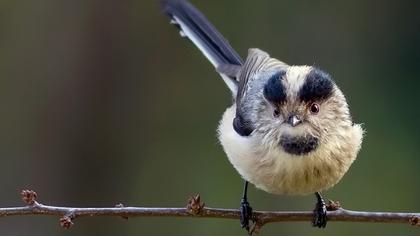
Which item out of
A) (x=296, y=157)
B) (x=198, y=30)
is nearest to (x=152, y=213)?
(x=296, y=157)

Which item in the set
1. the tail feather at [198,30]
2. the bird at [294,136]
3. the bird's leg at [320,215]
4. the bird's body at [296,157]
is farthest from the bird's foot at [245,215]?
the tail feather at [198,30]

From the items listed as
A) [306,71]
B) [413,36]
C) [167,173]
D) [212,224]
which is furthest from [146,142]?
[306,71]

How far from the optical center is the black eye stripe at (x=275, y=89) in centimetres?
349

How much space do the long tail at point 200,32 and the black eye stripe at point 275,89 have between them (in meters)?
0.73

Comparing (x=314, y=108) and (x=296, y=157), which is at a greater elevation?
(x=314, y=108)

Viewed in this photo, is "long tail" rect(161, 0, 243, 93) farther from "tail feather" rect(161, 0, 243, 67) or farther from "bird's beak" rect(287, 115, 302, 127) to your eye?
"bird's beak" rect(287, 115, 302, 127)

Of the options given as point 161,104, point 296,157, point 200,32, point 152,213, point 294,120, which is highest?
point 161,104

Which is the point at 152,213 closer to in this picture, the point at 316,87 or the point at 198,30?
the point at 316,87

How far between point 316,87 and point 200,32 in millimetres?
1008

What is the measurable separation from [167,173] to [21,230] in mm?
955

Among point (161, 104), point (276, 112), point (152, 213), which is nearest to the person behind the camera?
point (152, 213)

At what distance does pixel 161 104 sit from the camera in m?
6.00

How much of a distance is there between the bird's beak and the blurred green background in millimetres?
2221

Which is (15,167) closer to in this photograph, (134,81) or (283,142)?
(134,81)
